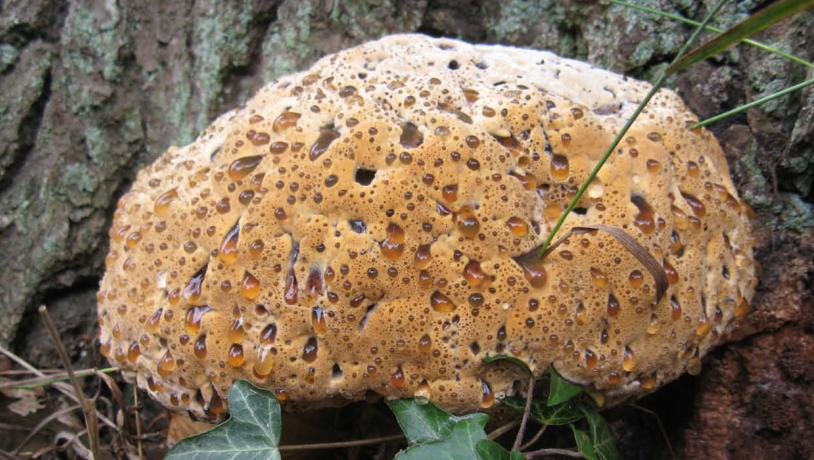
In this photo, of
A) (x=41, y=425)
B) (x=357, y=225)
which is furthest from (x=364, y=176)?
(x=41, y=425)

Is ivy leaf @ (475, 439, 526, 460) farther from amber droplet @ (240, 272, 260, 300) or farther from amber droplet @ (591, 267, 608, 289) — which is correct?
amber droplet @ (240, 272, 260, 300)

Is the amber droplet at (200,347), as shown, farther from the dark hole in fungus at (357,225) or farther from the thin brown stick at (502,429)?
the thin brown stick at (502,429)

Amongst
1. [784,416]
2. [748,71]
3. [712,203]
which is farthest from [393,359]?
[748,71]

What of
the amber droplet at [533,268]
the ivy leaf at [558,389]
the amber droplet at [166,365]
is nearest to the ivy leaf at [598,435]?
the ivy leaf at [558,389]

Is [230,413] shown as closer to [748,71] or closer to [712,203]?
[712,203]

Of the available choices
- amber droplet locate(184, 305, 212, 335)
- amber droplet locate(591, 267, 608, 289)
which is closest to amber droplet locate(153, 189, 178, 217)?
amber droplet locate(184, 305, 212, 335)

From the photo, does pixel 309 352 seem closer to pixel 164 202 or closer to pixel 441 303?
pixel 441 303
